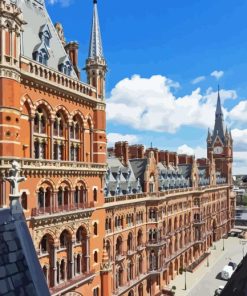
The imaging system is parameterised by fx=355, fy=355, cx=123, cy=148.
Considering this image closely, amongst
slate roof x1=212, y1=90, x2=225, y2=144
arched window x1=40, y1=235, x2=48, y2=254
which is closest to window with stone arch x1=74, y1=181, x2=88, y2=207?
arched window x1=40, y1=235, x2=48, y2=254

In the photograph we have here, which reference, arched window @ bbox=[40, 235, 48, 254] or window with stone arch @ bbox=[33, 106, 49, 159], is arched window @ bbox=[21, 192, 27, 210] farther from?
arched window @ bbox=[40, 235, 48, 254]

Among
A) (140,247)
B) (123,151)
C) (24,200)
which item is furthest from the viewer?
(123,151)

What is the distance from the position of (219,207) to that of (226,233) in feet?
32.5

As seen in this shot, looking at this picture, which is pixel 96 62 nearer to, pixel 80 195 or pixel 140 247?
pixel 80 195

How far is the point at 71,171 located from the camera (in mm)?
33844

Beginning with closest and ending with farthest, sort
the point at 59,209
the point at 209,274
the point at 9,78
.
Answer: the point at 9,78, the point at 59,209, the point at 209,274

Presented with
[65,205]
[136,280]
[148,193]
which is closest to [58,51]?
[65,205]

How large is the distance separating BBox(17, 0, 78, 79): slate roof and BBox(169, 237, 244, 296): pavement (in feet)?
138

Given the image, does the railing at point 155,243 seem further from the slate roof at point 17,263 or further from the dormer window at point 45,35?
the slate roof at point 17,263

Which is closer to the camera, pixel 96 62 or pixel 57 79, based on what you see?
pixel 57 79

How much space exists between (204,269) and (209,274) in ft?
14.0

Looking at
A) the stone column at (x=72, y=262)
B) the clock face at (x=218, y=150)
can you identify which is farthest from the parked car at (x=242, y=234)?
the stone column at (x=72, y=262)

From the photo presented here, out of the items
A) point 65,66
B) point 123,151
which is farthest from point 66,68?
point 123,151

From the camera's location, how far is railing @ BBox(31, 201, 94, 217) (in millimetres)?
29644
